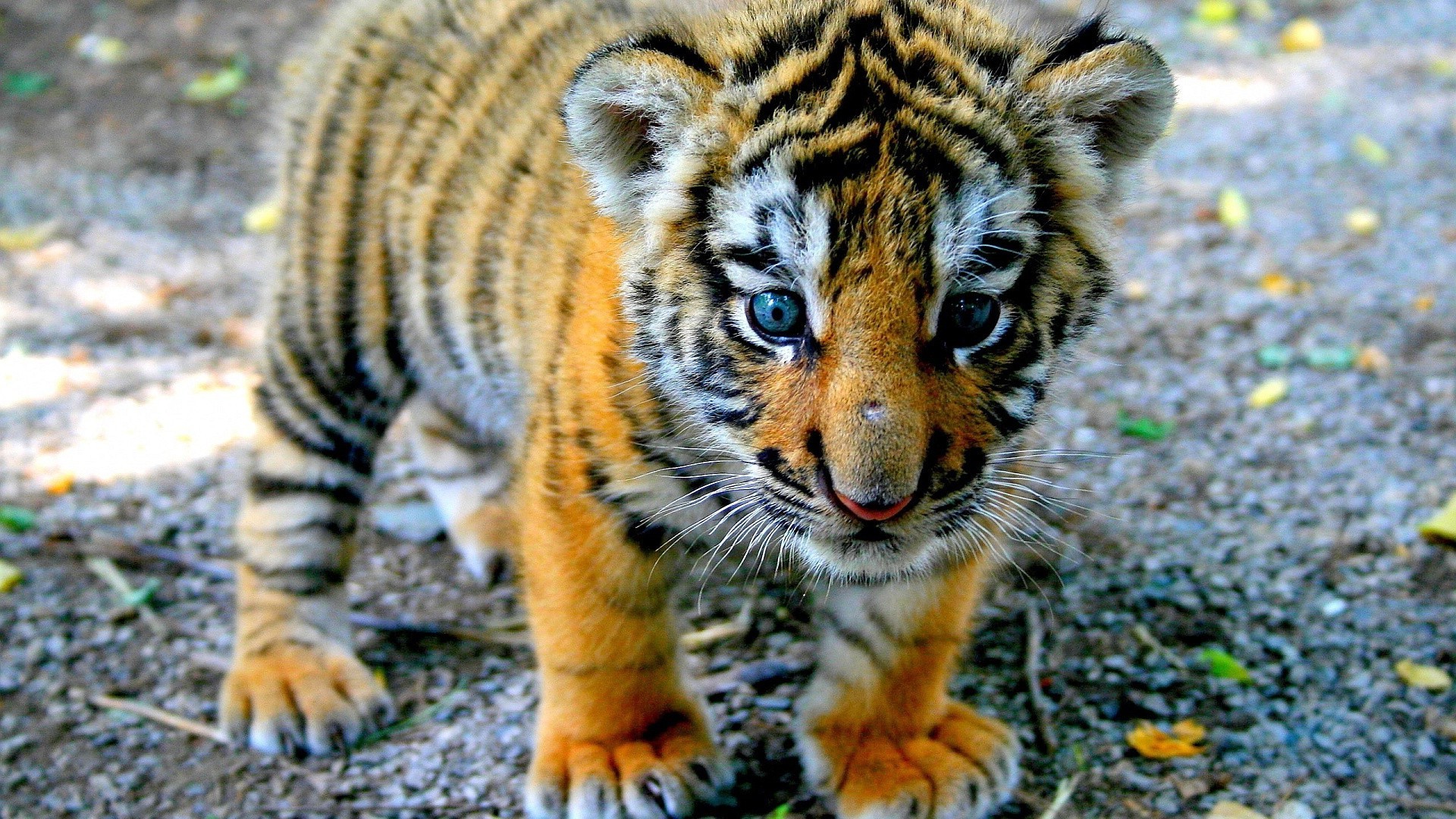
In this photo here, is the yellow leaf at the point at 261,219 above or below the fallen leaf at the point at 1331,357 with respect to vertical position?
below

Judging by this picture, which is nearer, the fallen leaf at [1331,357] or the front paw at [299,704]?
the front paw at [299,704]

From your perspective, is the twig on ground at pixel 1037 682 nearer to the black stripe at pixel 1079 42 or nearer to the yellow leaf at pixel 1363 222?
the black stripe at pixel 1079 42

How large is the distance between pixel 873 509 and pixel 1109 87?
738mm

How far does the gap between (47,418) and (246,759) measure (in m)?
1.69

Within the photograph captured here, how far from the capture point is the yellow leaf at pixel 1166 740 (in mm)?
2658

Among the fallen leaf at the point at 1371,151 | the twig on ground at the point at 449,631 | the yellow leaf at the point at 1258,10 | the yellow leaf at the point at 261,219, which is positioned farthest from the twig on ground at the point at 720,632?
the yellow leaf at the point at 1258,10

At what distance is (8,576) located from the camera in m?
3.26

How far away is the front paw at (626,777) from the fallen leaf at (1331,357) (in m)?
2.45

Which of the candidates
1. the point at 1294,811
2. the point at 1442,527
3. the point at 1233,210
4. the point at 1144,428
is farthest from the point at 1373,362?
the point at 1294,811

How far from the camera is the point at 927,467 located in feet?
6.53

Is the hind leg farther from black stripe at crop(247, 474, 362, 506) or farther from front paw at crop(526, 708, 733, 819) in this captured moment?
front paw at crop(526, 708, 733, 819)

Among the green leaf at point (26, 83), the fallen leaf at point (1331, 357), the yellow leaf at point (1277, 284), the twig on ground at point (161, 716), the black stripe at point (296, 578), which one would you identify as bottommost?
the twig on ground at point (161, 716)

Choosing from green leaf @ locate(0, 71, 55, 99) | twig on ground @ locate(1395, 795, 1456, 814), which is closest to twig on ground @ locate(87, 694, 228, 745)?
twig on ground @ locate(1395, 795, 1456, 814)

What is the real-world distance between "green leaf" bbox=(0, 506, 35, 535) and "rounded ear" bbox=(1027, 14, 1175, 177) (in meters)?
2.75
